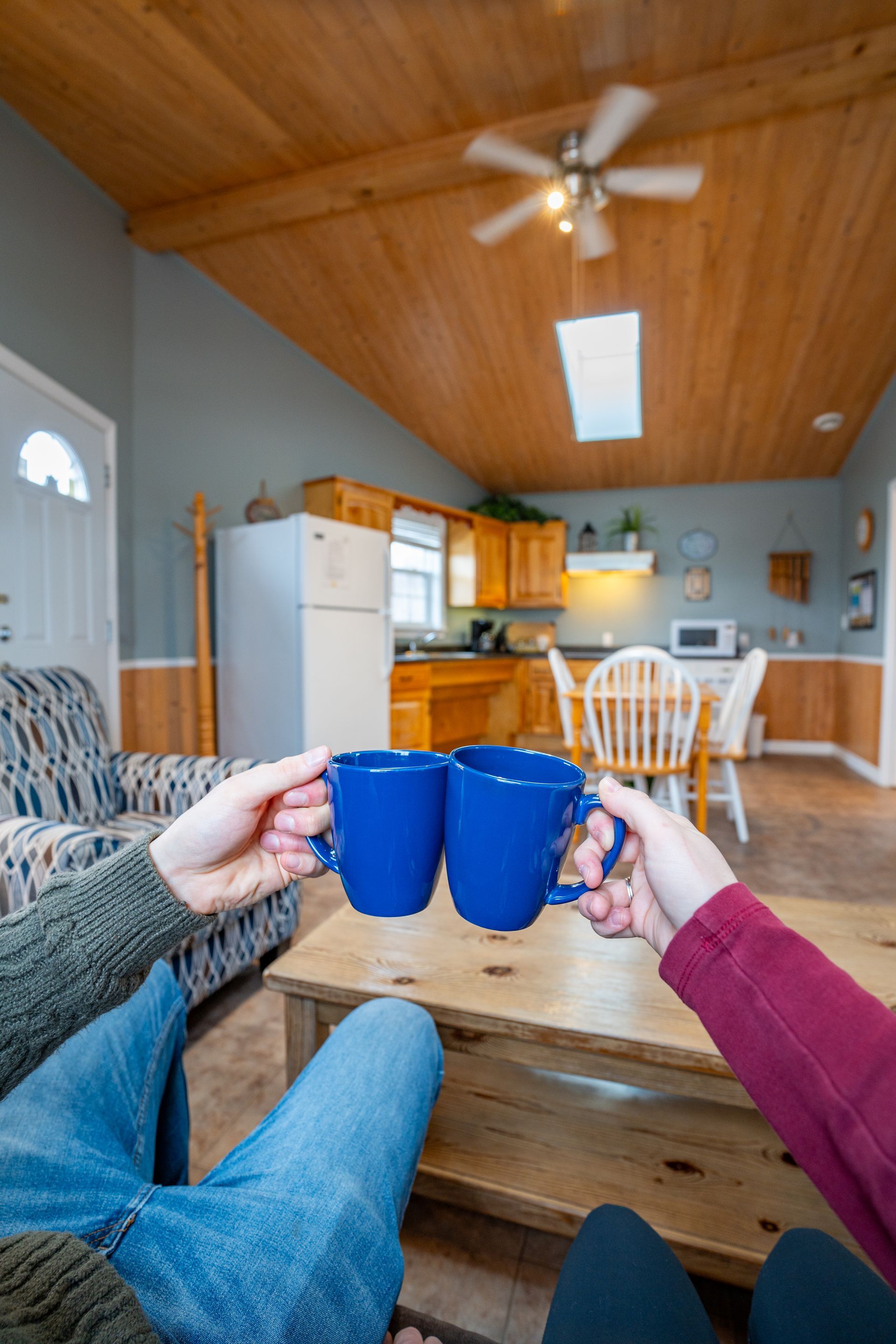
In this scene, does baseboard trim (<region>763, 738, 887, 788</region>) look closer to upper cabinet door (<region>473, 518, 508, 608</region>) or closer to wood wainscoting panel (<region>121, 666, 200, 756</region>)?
upper cabinet door (<region>473, 518, 508, 608</region>)

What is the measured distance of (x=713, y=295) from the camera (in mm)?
4020

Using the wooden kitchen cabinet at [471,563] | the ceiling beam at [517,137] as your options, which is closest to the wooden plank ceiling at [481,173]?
the ceiling beam at [517,137]

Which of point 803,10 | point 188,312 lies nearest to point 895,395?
point 803,10

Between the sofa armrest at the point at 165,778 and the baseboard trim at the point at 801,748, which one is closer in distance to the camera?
the sofa armrest at the point at 165,778

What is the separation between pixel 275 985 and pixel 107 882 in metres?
0.63

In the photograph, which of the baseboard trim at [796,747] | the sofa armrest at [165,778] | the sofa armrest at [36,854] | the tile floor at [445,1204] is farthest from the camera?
the baseboard trim at [796,747]

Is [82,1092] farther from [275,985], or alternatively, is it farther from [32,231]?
[32,231]

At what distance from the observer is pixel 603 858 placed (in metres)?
0.48

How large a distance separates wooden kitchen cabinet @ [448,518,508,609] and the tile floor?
132 inches

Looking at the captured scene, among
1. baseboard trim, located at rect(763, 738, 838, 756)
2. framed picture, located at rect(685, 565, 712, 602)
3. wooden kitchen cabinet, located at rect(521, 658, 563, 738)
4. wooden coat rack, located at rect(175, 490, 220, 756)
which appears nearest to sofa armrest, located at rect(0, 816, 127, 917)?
wooden coat rack, located at rect(175, 490, 220, 756)

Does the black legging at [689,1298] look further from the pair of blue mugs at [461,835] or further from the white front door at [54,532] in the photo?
the white front door at [54,532]

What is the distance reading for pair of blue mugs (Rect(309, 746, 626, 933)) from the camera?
1.42 ft

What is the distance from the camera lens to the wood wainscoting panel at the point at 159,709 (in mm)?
3232

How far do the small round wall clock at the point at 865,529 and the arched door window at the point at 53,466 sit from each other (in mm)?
5160
